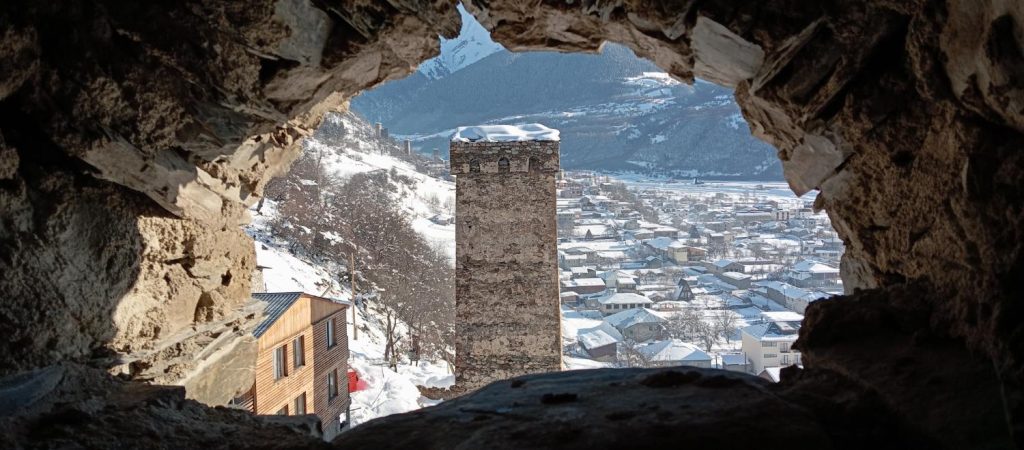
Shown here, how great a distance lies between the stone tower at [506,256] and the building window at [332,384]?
2412mm

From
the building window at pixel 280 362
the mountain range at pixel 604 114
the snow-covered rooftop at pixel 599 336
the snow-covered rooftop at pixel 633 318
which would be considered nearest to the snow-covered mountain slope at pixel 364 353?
the building window at pixel 280 362

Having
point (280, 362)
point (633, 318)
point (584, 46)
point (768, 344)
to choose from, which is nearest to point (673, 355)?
point (768, 344)

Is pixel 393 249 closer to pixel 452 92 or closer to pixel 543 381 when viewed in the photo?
pixel 543 381

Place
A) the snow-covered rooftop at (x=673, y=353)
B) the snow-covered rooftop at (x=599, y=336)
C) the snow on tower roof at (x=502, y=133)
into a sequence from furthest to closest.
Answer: the snow-covered rooftop at (x=599, y=336)
the snow-covered rooftop at (x=673, y=353)
the snow on tower roof at (x=502, y=133)

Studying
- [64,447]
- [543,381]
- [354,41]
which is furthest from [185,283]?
[543,381]

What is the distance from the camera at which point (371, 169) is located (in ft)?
134

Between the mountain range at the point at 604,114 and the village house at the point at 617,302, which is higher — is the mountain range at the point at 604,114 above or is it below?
above

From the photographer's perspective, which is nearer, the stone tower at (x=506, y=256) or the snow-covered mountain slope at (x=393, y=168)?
the stone tower at (x=506, y=256)

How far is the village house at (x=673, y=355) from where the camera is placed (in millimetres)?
18448

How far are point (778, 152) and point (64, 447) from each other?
2.65 meters

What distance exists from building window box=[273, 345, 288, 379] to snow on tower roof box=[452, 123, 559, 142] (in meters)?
4.26

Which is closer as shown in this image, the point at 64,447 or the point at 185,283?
the point at 64,447

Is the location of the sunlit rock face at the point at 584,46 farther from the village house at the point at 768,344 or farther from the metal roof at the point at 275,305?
the village house at the point at 768,344

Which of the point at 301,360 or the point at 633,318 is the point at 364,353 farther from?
the point at 633,318
